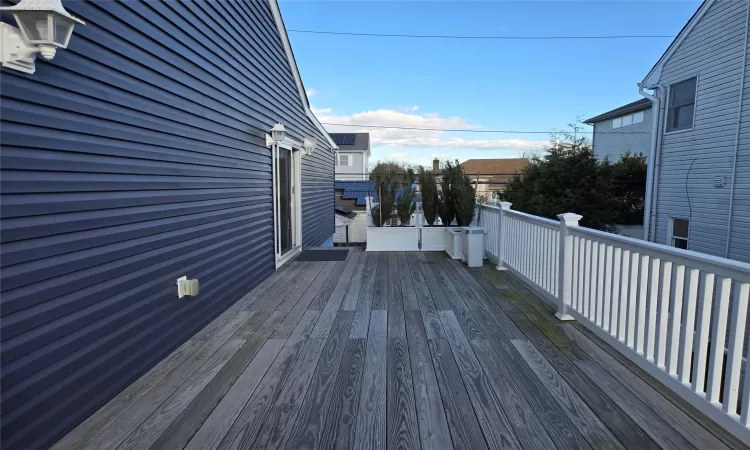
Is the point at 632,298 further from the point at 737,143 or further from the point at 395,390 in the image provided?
the point at 737,143

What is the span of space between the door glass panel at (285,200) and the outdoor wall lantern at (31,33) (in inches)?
156

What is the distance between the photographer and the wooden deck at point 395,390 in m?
1.74

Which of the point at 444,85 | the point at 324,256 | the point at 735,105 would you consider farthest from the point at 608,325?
the point at 444,85

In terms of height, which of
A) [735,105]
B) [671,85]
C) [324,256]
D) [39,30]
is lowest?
[324,256]

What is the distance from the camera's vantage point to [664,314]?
2166 mm

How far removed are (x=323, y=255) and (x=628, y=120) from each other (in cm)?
1208

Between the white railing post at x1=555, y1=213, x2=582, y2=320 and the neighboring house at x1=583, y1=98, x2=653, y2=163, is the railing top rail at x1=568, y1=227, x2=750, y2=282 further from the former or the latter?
the neighboring house at x1=583, y1=98, x2=653, y2=163

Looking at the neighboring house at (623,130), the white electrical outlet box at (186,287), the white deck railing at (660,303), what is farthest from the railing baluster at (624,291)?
the neighboring house at (623,130)

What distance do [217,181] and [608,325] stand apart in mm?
3295

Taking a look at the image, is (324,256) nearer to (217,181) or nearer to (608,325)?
(217,181)

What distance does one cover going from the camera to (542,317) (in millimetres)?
3322

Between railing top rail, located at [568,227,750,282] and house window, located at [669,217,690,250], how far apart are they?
297 inches

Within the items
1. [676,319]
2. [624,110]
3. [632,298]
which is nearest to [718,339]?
[676,319]

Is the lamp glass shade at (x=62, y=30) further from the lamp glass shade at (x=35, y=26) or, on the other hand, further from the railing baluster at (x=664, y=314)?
the railing baluster at (x=664, y=314)
